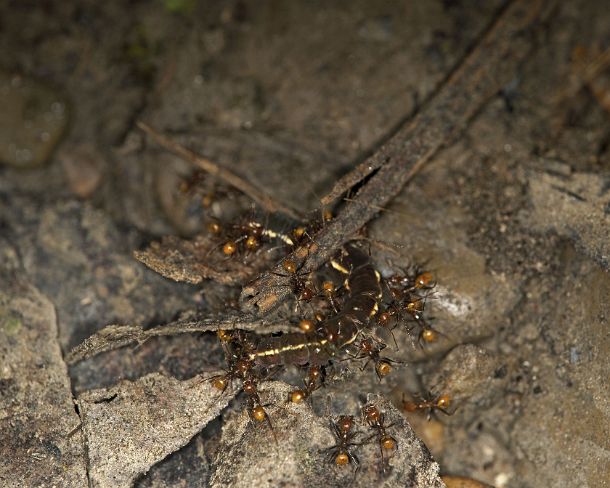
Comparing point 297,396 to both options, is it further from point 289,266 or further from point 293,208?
point 293,208

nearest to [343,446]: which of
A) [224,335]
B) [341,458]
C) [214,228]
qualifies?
[341,458]

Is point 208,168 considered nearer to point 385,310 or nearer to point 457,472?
point 385,310

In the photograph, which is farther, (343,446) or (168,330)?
(168,330)

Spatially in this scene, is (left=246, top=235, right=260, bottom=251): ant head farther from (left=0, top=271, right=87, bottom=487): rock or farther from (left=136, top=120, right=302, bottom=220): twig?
(left=0, top=271, right=87, bottom=487): rock

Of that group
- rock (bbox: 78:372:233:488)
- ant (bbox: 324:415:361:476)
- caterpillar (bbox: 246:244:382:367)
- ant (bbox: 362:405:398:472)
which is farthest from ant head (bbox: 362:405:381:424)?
rock (bbox: 78:372:233:488)

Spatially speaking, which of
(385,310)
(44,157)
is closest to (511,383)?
(385,310)
